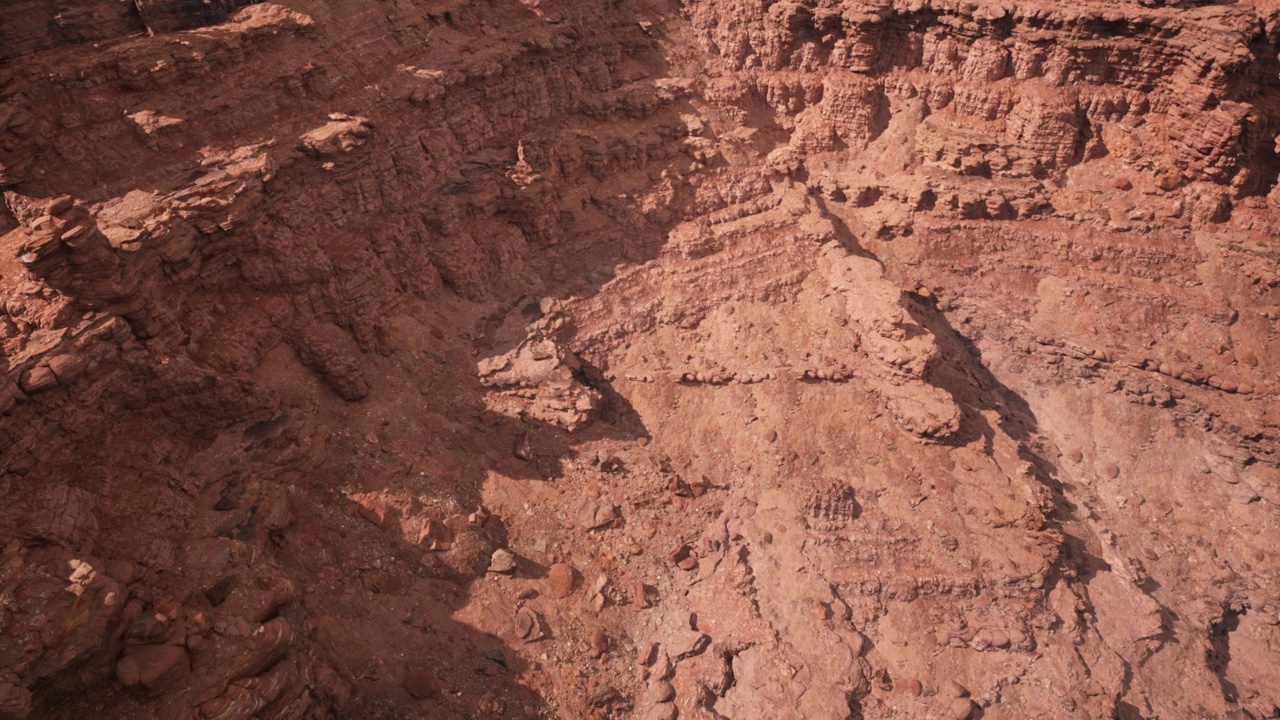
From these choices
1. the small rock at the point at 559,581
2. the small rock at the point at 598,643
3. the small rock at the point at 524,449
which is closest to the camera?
the small rock at the point at 598,643

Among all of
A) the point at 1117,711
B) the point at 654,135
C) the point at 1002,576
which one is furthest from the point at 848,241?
the point at 1117,711

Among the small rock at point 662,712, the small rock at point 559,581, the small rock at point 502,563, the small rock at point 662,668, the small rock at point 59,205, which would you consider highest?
the small rock at point 59,205

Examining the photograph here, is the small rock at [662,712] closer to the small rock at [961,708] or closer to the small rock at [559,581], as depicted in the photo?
the small rock at [559,581]

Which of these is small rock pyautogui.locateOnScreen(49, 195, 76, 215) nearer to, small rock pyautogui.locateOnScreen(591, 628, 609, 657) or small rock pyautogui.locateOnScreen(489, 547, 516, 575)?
small rock pyautogui.locateOnScreen(489, 547, 516, 575)

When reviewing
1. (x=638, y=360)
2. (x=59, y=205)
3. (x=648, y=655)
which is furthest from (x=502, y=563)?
(x=59, y=205)

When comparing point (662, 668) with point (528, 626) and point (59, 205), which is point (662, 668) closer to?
point (528, 626)

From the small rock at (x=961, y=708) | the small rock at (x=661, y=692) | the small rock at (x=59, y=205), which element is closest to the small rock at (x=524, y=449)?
the small rock at (x=661, y=692)

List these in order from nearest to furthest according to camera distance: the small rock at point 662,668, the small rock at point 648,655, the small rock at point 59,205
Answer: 1. the small rock at point 59,205
2. the small rock at point 662,668
3. the small rock at point 648,655
